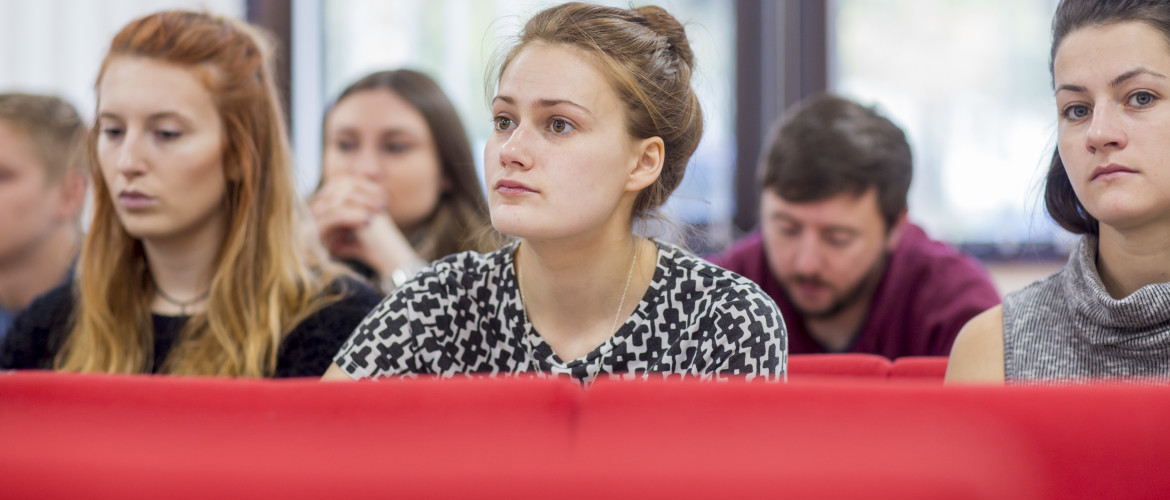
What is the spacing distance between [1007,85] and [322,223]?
2.04 m

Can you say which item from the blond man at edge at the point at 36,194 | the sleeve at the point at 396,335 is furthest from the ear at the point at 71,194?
the sleeve at the point at 396,335

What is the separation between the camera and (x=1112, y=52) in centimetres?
101

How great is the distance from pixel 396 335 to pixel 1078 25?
81cm

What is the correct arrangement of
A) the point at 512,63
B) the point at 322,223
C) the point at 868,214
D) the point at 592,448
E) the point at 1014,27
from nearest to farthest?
1. the point at 592,448
2. the point at 512,63
3. the point at 868,214
4. the point at 322,223
5. the point at 1014,27

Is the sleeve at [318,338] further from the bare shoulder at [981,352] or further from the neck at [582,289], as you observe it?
the bare shoulder at [981,352]

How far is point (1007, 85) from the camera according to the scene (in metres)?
2.92

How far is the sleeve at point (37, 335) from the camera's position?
5.05ft

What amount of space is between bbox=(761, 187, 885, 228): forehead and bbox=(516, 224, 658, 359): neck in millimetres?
799

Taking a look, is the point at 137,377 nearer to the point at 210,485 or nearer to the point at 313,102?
the point at 210,485

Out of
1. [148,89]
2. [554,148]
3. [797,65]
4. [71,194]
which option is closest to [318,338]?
[148,89]

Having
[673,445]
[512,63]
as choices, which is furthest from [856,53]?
[673,445]

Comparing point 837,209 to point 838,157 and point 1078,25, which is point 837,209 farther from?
point 1078,25

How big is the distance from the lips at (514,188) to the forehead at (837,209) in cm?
97

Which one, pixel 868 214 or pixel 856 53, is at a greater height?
pixel 856 53
